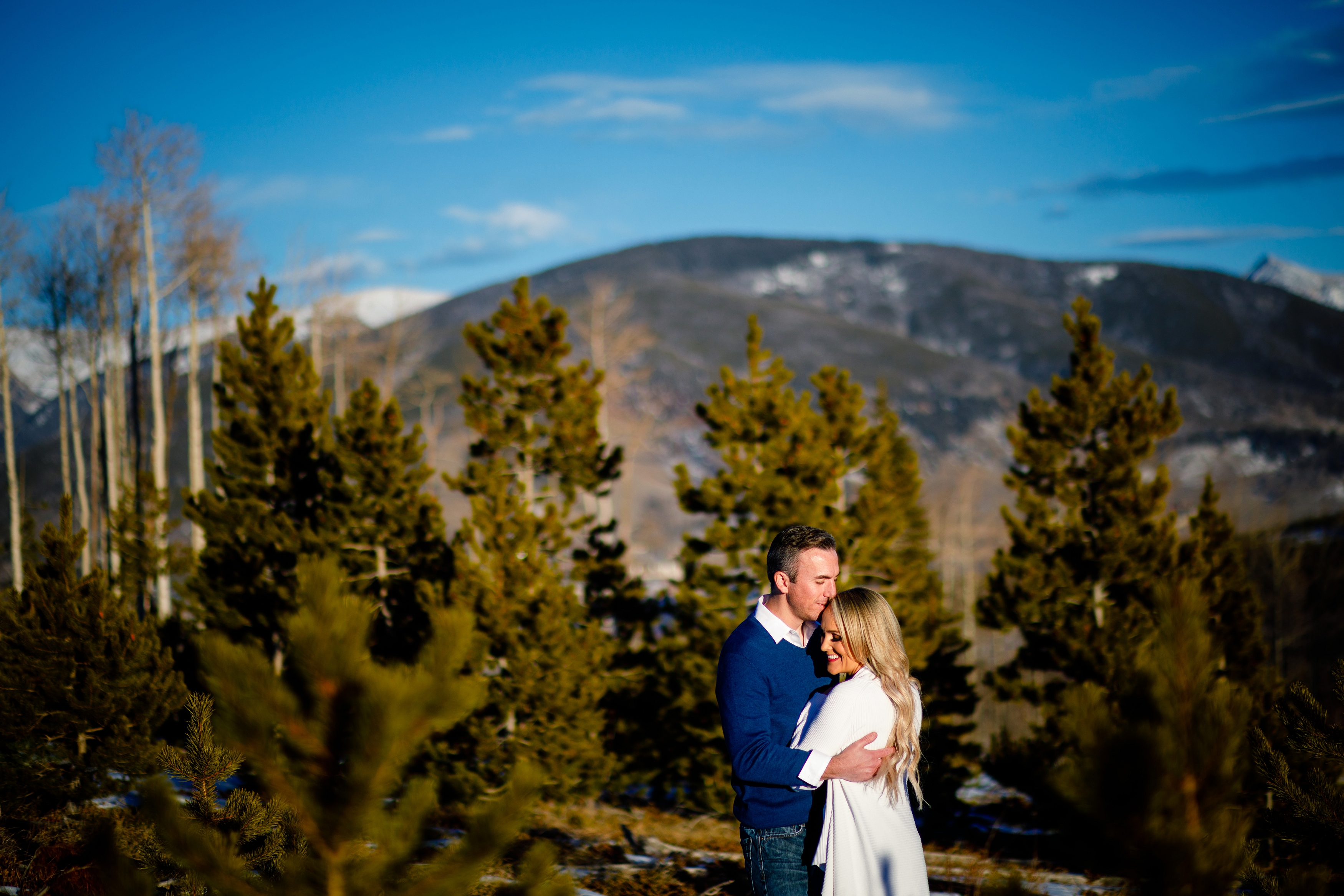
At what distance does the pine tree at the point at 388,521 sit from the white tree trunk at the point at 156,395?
6267 mm

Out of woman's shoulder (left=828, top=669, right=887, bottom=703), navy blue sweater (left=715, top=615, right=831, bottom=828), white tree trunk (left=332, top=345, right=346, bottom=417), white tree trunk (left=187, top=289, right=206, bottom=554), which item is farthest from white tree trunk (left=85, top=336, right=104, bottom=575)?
woman's shoulder (left=828, top=669, right=887, bottom=703)

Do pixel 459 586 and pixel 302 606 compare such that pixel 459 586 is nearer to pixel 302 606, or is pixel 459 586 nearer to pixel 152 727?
pixel 152 727

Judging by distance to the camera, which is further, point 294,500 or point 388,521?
point 294,500

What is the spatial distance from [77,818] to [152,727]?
2.84ft

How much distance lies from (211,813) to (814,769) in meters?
2.22

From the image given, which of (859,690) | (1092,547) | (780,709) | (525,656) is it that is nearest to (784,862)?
(780,709)

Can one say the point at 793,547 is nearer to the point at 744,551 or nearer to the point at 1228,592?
the point at 744,551

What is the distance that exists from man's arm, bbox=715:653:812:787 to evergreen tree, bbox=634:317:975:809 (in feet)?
38.3

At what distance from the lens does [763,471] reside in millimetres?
16156

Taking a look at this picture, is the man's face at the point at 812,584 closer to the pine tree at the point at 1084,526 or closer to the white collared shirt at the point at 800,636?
the white collared shirt at the point at 800,636

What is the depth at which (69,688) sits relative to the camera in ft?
20.7

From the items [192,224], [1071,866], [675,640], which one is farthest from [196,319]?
[1071,866]

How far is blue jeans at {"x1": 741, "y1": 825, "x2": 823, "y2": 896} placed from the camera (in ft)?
10.6

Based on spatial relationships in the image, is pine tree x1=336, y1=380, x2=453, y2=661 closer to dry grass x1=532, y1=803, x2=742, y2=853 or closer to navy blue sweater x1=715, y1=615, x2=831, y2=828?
dry grass x1=532, y1=803, x2=742, y2=853
